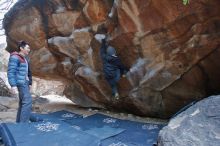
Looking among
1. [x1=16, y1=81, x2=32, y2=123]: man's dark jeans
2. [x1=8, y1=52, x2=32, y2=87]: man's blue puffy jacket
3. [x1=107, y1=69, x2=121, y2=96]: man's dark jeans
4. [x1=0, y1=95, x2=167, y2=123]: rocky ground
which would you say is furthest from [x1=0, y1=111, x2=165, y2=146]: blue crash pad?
[x1=8, y1=52, x2=32, y2=87]: man's blue puffy jacket

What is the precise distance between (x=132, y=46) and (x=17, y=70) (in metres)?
2.89

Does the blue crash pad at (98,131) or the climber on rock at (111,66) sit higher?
the climber on rock at (111,66)

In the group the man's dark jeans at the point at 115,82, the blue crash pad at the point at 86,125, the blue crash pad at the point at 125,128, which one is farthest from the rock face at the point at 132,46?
the blue crash pad at the point at 86,125

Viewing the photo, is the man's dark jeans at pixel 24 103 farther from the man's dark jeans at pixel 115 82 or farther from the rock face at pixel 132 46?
the rock face at pixel 132 46

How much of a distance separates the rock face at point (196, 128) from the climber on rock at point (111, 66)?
3503 millimetres

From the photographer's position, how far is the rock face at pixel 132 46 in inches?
266

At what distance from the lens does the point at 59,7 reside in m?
9.39

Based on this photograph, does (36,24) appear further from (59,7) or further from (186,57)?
(186,57)

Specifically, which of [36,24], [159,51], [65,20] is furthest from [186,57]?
[36,24]

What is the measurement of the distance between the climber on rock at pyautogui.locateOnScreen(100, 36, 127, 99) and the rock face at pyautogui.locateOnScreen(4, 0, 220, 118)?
17cm

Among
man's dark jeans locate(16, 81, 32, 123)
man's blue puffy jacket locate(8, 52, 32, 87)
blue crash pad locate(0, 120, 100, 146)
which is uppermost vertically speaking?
man's blue puffy jacket locate(8, 52, 32, 87)

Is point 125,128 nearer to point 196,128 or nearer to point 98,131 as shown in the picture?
point 98,131

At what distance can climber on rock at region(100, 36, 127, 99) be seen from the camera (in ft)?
25.7

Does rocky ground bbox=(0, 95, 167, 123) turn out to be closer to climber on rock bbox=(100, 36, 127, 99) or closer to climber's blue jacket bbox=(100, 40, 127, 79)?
climber on rock bbox=(100, 36, 127, 99)
